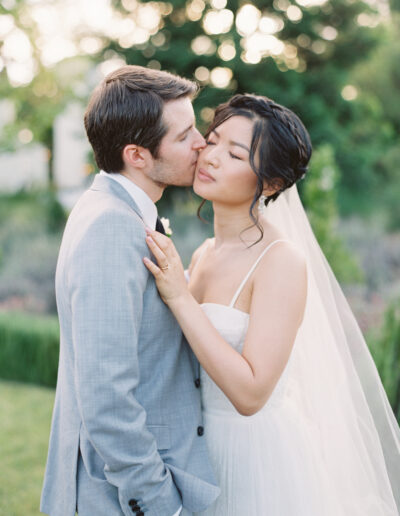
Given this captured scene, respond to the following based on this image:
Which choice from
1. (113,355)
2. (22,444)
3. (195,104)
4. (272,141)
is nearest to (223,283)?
(272,141)

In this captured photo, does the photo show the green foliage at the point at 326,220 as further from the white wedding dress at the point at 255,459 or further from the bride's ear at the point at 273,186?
the white wedding dress at the point at 255,459

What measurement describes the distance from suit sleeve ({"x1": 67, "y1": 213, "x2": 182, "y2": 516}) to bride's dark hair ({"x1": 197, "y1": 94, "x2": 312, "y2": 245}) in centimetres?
76

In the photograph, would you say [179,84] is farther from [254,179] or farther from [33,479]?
[33,479]

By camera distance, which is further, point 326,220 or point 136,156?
point 326,220

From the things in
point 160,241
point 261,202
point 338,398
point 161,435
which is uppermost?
point 160,241

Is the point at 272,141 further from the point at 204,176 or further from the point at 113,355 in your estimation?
the point at 113,355

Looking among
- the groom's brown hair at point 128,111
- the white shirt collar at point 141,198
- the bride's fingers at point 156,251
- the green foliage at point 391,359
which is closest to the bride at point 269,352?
the bride's fingers at point 156,251

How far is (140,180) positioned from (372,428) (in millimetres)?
1723

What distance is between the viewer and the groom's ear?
2.10 meters

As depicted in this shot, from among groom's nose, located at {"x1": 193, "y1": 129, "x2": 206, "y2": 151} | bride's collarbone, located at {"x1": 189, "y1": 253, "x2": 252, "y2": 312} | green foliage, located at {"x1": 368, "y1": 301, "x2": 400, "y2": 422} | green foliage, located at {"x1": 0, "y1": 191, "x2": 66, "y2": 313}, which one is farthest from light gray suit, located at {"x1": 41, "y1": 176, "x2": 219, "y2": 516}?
green foliage, located at {"x1": 0, "y1": 191, "x2": 66, "y2": 313}

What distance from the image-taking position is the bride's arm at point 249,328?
6.54 ft

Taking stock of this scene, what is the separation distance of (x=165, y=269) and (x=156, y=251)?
82 mm

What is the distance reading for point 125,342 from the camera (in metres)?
1.78

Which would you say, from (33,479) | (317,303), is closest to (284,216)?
(317,303)
